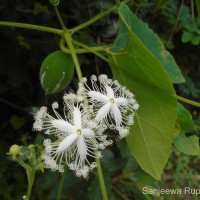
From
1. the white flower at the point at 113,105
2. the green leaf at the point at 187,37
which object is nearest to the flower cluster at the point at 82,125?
the white flower at the point at 113,105

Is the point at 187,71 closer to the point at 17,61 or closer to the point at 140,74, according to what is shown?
the point at 17,61

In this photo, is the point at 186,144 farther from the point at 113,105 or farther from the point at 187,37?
the point at 187,37

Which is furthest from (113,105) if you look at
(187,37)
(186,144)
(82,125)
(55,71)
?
(187,37)

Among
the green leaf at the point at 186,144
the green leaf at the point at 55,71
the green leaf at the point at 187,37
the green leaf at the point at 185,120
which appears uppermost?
the green leaf at the point at 187,37

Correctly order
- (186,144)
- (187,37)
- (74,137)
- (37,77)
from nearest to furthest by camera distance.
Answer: (74,137)
(186,144)
(37,77)
(187,37)

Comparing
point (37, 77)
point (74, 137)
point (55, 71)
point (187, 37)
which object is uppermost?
point (187, 37)

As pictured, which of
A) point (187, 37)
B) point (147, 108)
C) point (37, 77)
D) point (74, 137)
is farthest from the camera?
point (187, 37)

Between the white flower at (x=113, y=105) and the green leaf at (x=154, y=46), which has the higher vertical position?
the green leaf at (x=154, y=46)

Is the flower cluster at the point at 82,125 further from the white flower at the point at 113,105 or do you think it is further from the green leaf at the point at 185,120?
the green leaf at the point at 185,120
